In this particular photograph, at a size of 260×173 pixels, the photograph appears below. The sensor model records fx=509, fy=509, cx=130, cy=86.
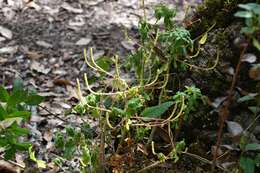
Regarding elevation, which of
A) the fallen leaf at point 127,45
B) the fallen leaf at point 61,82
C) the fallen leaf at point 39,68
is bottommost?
the fallen leaf at point 61,82

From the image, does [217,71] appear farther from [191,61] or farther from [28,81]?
[28,81]

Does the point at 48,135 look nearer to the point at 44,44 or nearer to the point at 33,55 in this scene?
the point at 33,55

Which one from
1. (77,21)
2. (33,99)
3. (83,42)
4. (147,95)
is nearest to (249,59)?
(147,95)

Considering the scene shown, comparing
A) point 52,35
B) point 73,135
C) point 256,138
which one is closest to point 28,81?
point 52,35

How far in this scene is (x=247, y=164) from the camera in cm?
146

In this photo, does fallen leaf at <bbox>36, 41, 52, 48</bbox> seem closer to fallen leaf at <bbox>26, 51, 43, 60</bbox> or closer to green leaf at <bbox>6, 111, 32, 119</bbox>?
fallen leaf at <bbox>26, 51, 43, 60</bbox>

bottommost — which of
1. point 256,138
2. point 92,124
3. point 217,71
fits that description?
point 92,124

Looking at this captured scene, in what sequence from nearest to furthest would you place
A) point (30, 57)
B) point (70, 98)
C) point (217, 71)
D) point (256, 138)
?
point (256, 138) → point (217, 71) → point (70, 98) → point (30, 57)

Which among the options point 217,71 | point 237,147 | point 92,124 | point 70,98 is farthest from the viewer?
point 70,98

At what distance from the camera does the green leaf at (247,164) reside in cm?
145

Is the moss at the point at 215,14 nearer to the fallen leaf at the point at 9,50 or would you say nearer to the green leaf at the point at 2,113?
the green leaf at the point at 2,113

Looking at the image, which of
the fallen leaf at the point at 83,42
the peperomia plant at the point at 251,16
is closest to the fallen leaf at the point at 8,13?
the fallen leaf at the point at 83,42

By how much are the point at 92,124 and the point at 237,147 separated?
2.68 feet

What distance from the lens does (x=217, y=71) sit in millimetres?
1921
